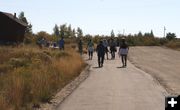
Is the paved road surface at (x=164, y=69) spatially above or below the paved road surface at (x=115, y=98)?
below

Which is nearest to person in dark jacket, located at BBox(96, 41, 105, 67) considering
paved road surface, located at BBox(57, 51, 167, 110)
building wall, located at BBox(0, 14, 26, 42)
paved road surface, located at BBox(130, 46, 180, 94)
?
paved road surface, located at BBox(130, 46, 180, 94)

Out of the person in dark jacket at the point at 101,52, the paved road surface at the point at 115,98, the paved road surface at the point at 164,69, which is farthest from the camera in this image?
the person in dark jacket at the point at 101,52

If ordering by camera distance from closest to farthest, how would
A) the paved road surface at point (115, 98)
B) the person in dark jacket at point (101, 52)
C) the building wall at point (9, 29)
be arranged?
the paved road surface at point (115, 98), the person in dark jacket at point (101, 52), the building wall at point (9, 29)

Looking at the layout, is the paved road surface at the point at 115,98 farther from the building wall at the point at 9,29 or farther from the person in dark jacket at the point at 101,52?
the building wall at the point at 9,29

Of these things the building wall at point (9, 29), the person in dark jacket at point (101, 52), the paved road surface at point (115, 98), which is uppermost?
the building wall at point (9, 29)

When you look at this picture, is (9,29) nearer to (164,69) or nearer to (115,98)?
(164,69)

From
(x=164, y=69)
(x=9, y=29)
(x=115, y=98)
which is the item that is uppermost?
(x=9, y=29)

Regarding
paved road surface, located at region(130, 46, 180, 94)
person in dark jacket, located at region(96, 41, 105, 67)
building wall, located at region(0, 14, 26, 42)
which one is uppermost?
building wall, located at region(0, 14, 26, 42)

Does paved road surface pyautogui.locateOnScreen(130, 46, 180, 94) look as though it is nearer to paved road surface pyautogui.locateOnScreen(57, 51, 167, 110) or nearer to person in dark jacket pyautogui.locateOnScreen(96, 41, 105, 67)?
paved road surface pyautogui.locateOnScreen(57, 51, 167, 110)

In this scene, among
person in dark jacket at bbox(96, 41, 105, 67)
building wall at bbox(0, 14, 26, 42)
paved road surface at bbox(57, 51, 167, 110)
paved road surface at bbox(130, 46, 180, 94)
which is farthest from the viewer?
building wall at bbox(0, 14, 26, 42)

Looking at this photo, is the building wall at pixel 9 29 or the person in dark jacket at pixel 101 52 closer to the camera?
the person in dark jacket at pixel 101 52

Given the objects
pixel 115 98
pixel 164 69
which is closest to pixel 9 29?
pixel 164 69

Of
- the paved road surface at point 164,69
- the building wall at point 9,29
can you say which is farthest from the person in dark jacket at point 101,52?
the building wall at point 9,29

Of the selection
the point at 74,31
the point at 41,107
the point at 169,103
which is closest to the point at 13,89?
the point at 41,107
